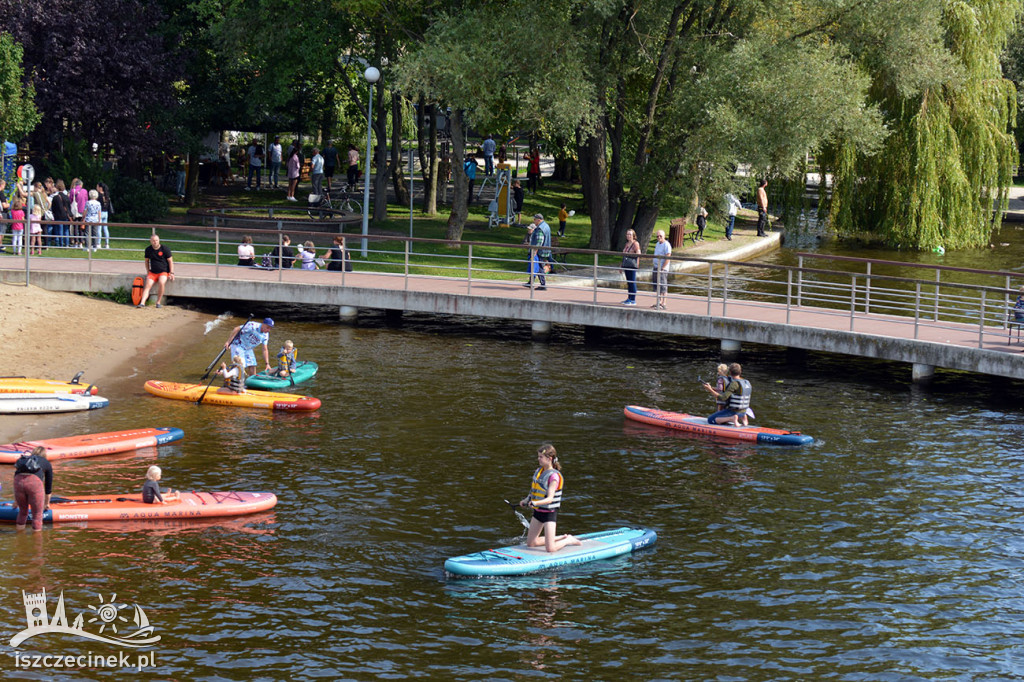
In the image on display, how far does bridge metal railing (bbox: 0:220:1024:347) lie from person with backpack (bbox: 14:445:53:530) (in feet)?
48.0

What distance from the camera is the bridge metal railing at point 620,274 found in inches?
1149

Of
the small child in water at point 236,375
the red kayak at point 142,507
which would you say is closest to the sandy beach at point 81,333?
the small child in water at point 236,375

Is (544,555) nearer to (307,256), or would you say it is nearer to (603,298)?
(603,298)

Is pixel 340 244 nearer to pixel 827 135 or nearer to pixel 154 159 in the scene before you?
pixel 827 135

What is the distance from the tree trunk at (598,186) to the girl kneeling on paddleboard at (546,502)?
22.7 metres

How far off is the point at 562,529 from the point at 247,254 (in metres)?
18.5

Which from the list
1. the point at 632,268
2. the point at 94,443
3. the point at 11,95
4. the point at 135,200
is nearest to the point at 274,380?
the point at 94,443

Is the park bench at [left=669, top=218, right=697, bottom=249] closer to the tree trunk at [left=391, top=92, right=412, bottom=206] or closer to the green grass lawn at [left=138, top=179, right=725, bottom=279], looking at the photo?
the green grass lawn at [left=138, top=179, right=725, bottom=279]

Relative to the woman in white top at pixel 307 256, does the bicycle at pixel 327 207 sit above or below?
above

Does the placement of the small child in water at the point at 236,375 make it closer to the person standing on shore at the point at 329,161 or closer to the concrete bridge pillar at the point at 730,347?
the concrete bridge pillar at the point at 730,347

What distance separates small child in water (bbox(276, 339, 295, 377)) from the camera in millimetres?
24828

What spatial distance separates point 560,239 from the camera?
43.8 meters

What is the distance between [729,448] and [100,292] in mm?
17496

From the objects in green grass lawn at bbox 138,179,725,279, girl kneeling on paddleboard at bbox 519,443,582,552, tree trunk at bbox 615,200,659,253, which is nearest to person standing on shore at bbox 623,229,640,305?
green grass lawn at bbox 138,179,725,279
